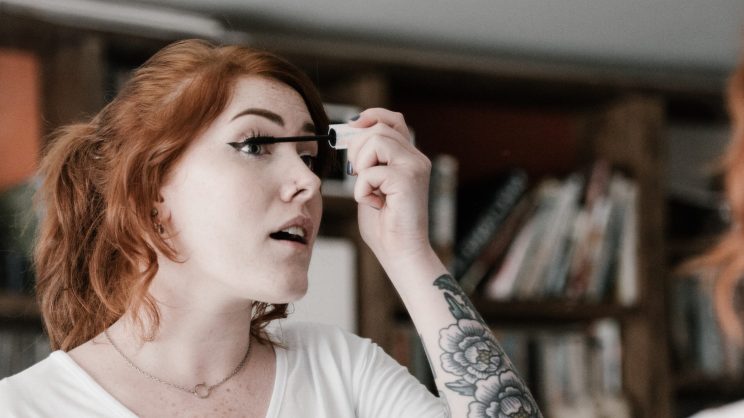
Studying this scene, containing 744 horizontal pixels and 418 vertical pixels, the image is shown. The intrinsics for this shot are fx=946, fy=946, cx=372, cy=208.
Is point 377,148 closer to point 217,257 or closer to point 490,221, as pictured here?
point 217,257

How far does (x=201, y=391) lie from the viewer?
1.17 metres

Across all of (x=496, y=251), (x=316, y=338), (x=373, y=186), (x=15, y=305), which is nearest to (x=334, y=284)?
(x=496, y=251)

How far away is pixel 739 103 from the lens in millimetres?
685

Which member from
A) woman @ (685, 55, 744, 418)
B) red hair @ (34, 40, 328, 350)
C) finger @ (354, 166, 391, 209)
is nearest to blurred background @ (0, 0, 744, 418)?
red hair @ (34, 40, 328, 350)

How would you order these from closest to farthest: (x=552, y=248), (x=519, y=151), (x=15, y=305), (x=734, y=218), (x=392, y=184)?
(x=734, y=218)
(x=392, y=184)
(x=15, y=305)
(x=552, y=248)
(x=519, y=151)

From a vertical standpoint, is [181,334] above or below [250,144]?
below

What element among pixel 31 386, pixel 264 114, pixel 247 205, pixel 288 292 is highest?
pixel 264 114

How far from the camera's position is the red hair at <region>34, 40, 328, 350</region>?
117 centimetres

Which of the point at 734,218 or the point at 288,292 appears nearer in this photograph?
the point at 734,218

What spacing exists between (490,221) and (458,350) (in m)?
1.51

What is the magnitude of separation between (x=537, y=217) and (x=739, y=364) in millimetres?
894

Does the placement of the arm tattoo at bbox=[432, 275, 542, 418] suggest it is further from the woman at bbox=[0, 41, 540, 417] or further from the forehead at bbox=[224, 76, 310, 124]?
the forehead at bbox=[224, 76, 310, 124]

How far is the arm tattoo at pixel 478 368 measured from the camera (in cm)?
114

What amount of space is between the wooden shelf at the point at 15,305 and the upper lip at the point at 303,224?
45.9 inches
